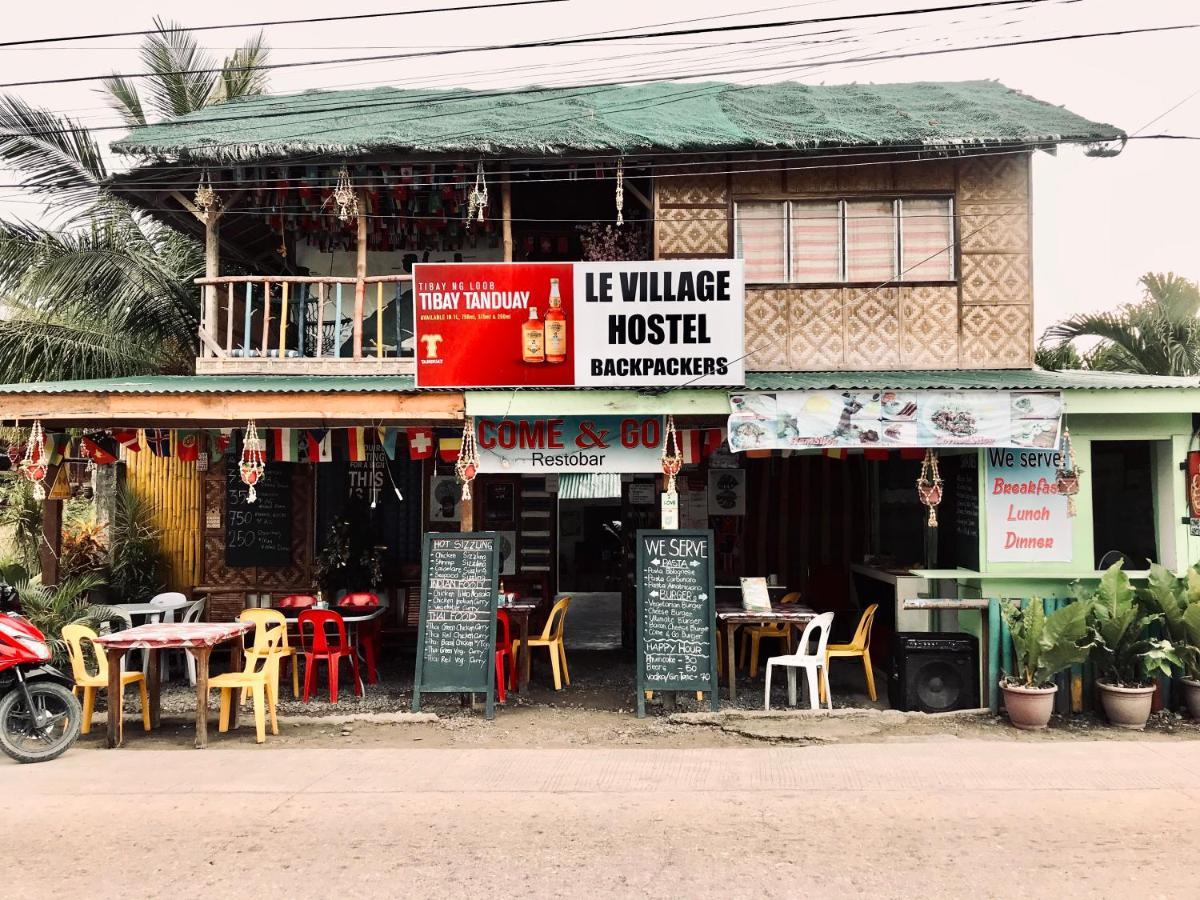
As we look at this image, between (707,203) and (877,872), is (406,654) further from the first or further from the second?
(877,872)

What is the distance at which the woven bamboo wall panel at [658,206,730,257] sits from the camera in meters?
11.1

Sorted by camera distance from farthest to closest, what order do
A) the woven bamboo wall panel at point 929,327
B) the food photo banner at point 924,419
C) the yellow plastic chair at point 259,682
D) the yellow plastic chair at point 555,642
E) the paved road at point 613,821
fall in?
the woven bamboo wall panel at point 929,327 → the yellow plastic chair at point 555,642 → the food photo banner at point 924,419 → the yellow plastic chair at point 259,682 → the paved road at point 613,821

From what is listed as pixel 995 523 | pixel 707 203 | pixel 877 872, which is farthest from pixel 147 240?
pixel 877 872

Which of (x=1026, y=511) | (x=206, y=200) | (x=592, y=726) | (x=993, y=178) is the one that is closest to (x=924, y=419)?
(x=1026, y=511)

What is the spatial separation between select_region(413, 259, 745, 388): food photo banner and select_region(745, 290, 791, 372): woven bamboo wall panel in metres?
1.29

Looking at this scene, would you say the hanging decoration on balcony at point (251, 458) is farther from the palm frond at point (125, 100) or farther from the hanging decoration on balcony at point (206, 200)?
the palm frond at point (125, 100)

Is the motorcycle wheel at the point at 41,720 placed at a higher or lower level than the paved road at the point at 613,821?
higher

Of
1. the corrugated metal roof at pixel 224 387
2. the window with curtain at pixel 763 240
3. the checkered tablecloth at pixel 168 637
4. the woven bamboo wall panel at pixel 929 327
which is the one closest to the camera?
the checkered tablecloth at pixel 168 637

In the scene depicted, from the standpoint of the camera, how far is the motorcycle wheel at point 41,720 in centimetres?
757

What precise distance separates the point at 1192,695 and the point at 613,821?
5949mm

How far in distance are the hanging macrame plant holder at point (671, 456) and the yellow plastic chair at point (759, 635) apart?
2.45 m

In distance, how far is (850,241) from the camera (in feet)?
36.4

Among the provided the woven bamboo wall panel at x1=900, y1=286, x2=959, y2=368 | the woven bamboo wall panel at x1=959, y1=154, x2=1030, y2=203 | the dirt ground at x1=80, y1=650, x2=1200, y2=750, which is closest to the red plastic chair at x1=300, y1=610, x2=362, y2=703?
the dirt ground at x1=80, y1=650, x2=1200, y2=750

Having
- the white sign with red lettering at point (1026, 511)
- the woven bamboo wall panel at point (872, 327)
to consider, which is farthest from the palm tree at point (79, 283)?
the white sign with red lettering at point (1026, 511)
